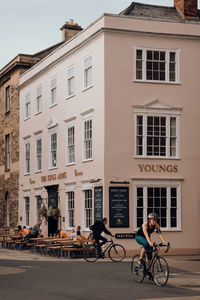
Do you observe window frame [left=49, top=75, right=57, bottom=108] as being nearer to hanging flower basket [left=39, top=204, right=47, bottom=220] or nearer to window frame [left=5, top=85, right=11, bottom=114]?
hanging flower basket [left=39, top=204, right=47, bottom=220]

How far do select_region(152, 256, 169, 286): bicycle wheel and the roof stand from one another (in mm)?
17760

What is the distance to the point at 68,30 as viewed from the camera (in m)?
43.7

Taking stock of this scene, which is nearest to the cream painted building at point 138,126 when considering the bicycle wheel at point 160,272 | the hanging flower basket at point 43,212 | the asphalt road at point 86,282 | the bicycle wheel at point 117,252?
the bicycle wheel at point 117,252

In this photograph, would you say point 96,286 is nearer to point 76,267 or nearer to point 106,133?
point 76,267

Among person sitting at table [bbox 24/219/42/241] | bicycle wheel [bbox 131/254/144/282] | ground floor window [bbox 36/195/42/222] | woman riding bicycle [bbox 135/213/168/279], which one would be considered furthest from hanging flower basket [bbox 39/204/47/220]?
woman riding bicycle [bbox 135/213/168/279]

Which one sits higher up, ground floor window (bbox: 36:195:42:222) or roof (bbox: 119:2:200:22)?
roof (bbox: 119:2:200:22)

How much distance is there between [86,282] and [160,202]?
12332 mm

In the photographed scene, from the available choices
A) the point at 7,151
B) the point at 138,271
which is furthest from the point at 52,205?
the point at 138,271

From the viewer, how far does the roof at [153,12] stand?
30953 millimetres

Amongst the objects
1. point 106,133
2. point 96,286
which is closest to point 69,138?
point 106,133

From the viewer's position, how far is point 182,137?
2884cm

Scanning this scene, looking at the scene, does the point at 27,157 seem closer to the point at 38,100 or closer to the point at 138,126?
the point at 38,100

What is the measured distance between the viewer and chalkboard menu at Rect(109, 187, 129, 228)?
27.4 metres

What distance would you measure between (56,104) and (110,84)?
23.5ft
